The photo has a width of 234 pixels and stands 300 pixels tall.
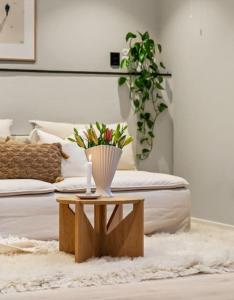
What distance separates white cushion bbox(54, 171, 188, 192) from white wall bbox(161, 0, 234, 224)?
0.50 m

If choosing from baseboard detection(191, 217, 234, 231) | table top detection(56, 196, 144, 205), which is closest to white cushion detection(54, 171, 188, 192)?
baseboard detection(191, 217, 234, 231)

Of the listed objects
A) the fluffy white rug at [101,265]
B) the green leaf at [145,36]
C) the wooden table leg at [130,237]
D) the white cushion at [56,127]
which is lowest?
the fluffy white rug at [101,265]

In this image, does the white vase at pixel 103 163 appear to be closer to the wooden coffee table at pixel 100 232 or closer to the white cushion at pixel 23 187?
the wooden coffee table at pixel 100 232

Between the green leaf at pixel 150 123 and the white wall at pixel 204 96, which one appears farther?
the green leaf at pixel 150 123

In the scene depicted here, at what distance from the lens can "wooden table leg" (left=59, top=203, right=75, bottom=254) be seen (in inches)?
152

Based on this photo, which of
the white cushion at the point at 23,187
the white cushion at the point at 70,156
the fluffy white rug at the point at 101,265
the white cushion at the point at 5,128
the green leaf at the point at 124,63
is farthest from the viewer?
the green leaf at the point at 124,63

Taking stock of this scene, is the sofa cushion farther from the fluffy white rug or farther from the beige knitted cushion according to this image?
the fluffy white rug

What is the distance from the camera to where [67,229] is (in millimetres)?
3883

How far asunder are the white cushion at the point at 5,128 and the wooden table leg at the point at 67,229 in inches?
53.4

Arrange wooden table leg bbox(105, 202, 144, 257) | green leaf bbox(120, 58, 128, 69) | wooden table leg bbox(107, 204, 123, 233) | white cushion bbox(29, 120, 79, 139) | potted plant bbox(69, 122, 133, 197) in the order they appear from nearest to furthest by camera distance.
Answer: wooden table leg bbox(105, 202, 144, 257) → potted plant bbox(69, 122, 133, 197) → wooden table leg bbox(107, 204, 123, 233) → white cushion bbox(29, 120, 79, 139) → green leaf bbox(120, 58, 128, 69)

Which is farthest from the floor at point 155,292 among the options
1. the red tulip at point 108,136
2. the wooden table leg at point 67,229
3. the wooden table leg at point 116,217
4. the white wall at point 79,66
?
the white wall at point 79,66

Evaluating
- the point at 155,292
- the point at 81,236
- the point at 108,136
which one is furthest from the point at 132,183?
the point at 155,292

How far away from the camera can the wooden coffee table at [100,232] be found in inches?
143

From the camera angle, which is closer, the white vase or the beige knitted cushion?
the white vase
